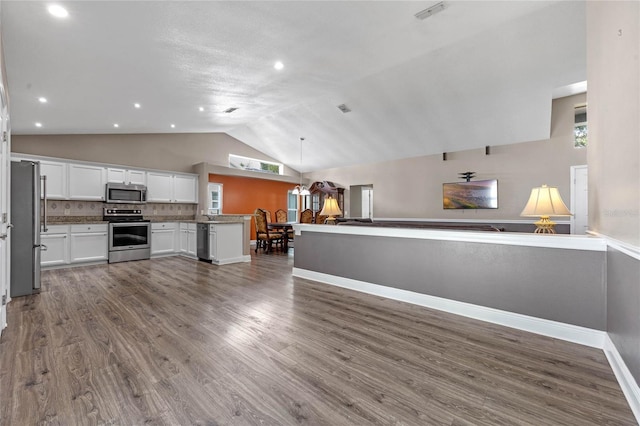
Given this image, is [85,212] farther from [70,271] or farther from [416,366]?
[416,366]


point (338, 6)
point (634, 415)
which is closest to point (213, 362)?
point (634, 415)

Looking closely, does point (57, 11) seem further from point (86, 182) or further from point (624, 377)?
point (624, 377)

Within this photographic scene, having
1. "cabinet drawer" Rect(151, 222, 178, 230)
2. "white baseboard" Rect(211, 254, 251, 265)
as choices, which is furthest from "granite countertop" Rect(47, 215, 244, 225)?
"white baseboard" Rect(211, 254, 251, 265)

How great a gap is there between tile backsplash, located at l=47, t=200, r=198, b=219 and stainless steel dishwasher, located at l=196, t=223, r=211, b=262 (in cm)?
154

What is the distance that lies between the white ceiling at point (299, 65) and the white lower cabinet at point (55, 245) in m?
1.79

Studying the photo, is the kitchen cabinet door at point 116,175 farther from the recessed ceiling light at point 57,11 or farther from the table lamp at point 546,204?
the table lamp at point 546,204

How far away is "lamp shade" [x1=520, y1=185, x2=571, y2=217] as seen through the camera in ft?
8.32

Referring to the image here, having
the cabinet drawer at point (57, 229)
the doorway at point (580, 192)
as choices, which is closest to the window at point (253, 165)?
the cabinet drawer at point (57, 229)

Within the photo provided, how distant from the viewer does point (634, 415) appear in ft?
4.65

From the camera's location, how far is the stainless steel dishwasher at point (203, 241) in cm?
566

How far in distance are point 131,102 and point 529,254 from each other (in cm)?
544

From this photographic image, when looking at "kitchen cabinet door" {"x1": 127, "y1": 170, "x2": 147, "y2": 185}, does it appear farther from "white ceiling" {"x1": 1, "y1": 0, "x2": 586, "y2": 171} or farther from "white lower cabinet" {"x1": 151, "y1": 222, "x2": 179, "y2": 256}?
"white lower cabinet" {"x1": 151, "y1": 222, "x2": 179, "y2": 256}

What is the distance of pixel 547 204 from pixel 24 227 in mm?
5710

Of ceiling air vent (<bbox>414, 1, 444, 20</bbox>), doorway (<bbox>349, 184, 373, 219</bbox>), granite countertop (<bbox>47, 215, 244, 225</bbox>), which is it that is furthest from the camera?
doorway (<bbox>349, 184, 373, 219</bbox>)
